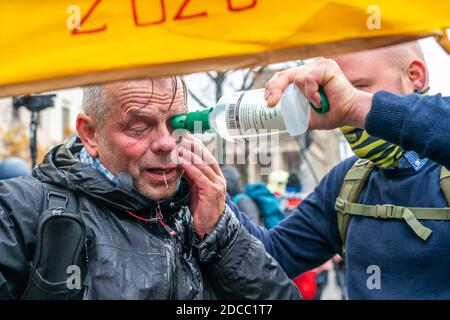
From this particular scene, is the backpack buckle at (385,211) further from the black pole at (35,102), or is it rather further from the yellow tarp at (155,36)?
the black pole at (35,102)

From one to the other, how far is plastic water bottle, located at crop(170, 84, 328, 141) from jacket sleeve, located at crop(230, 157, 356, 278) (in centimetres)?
104

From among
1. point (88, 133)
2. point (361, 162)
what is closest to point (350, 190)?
point (361, 162)

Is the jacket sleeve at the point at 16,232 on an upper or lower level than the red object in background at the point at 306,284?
upper

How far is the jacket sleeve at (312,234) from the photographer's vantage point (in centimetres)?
311

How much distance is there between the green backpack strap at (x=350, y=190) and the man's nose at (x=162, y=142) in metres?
0.92

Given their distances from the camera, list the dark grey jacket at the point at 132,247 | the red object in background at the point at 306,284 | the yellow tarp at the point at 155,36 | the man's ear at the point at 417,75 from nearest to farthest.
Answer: the yellow tarp at the point at 155,36 → the dark grey jacket at the point at 132,247 → the man's ear at the point at 417,75 → the red object in background at the point at 306,284

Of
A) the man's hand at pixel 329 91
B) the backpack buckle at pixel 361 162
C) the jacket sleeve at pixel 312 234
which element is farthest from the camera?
the jacket sleeve at pixel 312 234

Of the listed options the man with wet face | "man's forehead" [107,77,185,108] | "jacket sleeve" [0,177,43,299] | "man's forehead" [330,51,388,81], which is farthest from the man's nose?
"man's forehead" [330,51,388,81]

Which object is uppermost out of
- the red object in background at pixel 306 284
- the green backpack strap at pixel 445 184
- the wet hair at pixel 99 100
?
the wet hair at pixel 99 100

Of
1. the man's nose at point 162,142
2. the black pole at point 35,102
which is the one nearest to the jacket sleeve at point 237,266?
the man's nose at point 162,142

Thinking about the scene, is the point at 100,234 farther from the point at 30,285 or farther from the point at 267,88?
the point at 267,88

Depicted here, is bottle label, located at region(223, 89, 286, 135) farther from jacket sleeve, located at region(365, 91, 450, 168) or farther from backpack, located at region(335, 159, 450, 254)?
backpack, located at region(335, 159, 450, 254)
